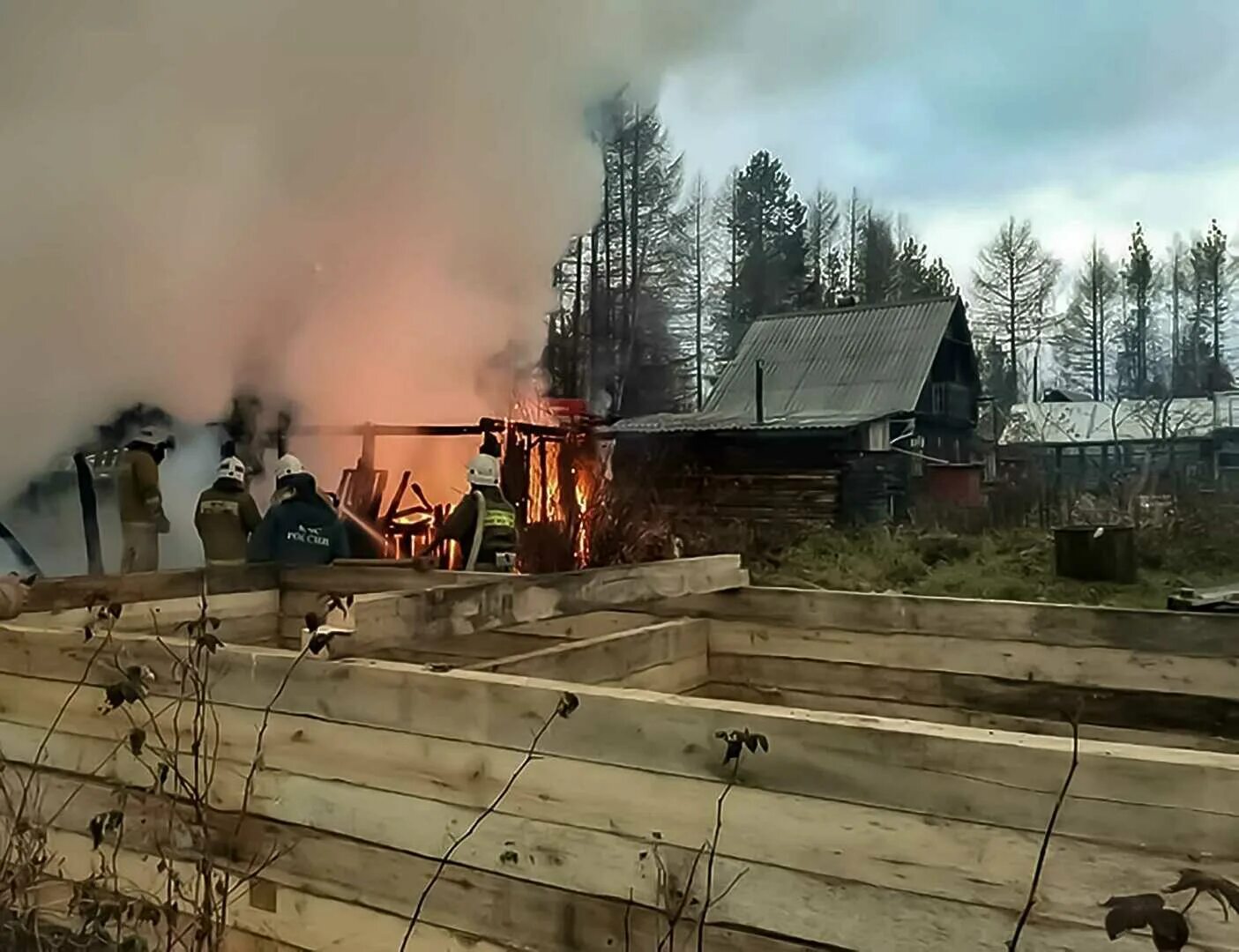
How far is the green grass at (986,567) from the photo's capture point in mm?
11867

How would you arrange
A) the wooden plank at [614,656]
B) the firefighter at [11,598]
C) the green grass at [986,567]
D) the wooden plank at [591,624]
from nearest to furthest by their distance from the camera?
1. the wooden plank at [614,656]
2. the firefighter at [11,598]
3. the wooden plank at [591,624]
4. the green grass at [986,567]

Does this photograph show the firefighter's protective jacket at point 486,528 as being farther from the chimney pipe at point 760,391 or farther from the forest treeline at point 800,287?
the forest treeline at point 800,287

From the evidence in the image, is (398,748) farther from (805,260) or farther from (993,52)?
(805,260)

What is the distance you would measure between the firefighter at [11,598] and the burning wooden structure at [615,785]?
0.09m

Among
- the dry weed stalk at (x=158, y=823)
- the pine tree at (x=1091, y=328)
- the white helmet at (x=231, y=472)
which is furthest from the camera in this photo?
the pine tree at (x=1091, y=328)

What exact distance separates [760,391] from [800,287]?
12512mm

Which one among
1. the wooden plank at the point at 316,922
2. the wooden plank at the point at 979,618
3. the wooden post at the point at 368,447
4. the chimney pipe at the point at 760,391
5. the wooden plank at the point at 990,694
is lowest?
the wooden plank at the point at 316,922

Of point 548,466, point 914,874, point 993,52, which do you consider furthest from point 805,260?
point 914,874

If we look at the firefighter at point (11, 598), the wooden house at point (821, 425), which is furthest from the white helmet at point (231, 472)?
the wooden house at point (821, 425)

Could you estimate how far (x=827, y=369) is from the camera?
2244cm

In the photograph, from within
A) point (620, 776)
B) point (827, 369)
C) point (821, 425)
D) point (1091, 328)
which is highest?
point (1091, 328)

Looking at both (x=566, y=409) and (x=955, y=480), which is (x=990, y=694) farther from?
(x=955, y=480)

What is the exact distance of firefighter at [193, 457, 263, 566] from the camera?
6516 mm

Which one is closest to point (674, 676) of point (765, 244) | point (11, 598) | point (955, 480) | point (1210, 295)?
point (11, 598)
